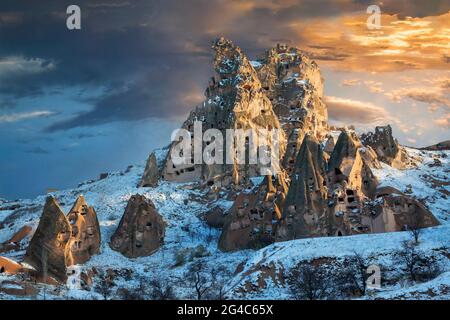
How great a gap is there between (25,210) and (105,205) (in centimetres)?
1761

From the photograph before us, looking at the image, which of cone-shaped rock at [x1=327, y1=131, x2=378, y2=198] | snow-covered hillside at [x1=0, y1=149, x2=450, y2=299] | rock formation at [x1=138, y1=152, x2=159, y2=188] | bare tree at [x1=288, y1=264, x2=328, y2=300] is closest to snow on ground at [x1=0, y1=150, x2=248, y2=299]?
snow-covered hillside at [x1=0, y1=149, x2=450, y2=299]

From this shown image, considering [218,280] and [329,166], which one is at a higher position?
[329,166]

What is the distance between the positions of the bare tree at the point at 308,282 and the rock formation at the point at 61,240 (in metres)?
32.2

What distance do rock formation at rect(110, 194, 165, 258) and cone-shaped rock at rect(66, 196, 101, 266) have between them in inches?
155

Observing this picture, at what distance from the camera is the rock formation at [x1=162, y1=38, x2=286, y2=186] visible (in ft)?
456

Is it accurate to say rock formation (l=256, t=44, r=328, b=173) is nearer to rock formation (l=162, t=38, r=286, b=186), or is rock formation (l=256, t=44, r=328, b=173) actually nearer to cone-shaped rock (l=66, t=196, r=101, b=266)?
rock formation (l=162, t=38, r=286, b=186)

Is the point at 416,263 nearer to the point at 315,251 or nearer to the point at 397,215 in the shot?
the point at 315,251

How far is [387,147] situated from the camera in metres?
150

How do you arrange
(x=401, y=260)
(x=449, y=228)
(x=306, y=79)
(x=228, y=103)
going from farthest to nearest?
(x=306, y=79), (x=228, y=103), (x=449, y=228), (x=401, y=260)

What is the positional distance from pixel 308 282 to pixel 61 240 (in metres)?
40.1

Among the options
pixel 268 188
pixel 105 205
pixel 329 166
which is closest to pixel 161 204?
pixel 105 205

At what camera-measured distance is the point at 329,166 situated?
114 meters

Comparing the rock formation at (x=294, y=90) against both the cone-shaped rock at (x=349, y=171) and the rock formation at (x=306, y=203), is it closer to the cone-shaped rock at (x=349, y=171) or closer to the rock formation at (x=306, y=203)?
the cone-shaped rock at (x=349, y=171)
